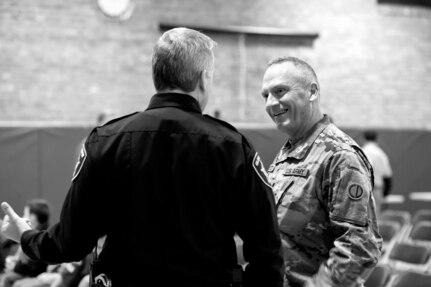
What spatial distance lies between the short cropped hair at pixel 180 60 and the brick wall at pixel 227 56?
7418mm

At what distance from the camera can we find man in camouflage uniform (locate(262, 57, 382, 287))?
2.06m

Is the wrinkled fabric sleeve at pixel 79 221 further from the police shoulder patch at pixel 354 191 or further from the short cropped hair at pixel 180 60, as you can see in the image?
the police shoulder patch at pixel 354 191

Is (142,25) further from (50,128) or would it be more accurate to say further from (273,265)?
(273,265)

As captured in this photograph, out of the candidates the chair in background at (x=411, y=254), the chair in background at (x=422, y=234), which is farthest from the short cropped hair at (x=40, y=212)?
the chair in background at (x=422, y=234)

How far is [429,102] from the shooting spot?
10.8m

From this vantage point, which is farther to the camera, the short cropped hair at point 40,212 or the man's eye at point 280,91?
the short cropped hair at point 40,212

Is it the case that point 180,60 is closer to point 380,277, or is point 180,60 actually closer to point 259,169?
point 259,169

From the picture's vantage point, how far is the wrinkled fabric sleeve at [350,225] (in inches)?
80.2

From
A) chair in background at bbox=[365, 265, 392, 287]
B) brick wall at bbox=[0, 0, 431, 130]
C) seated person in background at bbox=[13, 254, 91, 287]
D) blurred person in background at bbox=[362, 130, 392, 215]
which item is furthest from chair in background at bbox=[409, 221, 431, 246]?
brick wall at bbox=[0, 0, 431, 130]

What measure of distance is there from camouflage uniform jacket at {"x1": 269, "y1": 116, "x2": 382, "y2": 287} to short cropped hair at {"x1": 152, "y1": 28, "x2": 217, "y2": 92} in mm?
598

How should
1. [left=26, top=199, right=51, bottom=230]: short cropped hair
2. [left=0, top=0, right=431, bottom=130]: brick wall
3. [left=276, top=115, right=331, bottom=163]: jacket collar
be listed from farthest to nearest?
[left=0, top=0, right=431, bottom=130]: brick wall, [left=26, top=199, right=51, bottom=230]: short cropped hair, [left=276, top=115, right=331, bottom=163]: jacket collar

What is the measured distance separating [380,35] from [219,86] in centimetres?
284

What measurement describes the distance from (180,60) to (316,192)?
700 millimetres

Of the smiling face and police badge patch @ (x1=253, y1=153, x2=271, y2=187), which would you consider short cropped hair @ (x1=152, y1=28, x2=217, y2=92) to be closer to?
police badge patch @ (x1=253, y1=153, x2=271, y2=187)
